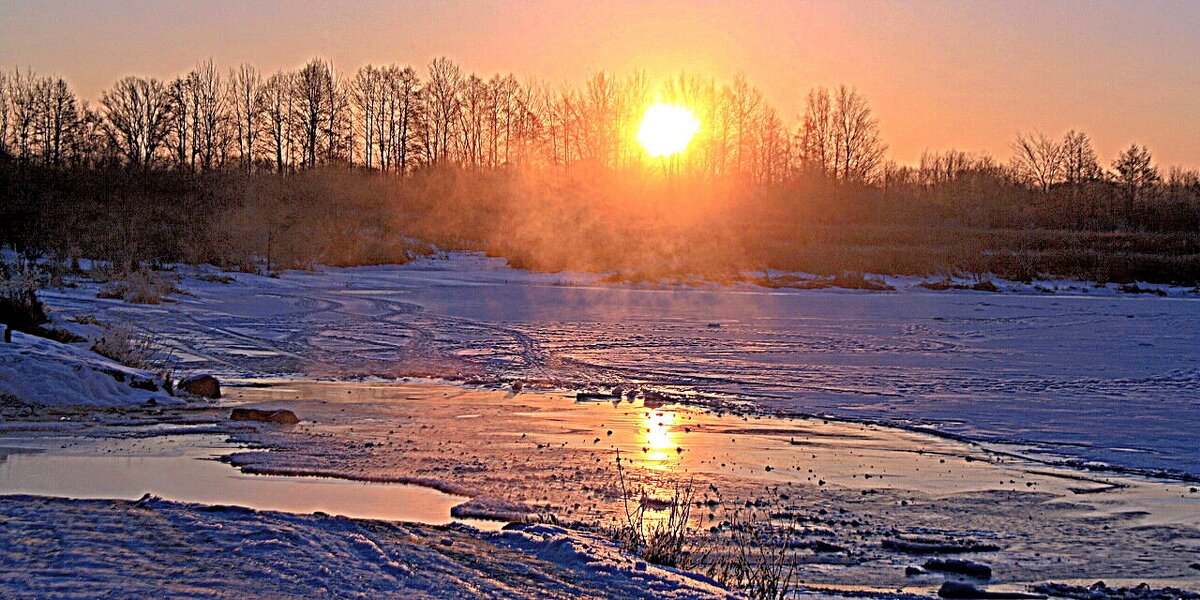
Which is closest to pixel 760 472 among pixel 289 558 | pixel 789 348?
pixel 289 558

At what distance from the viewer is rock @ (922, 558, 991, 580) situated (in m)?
5.64

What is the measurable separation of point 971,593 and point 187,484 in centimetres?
522

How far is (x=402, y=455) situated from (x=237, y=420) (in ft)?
7.89

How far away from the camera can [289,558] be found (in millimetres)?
5133

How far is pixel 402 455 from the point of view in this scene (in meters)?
8.49

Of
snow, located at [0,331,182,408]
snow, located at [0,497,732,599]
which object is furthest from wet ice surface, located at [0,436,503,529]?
snow, located at [0,331,182,408]

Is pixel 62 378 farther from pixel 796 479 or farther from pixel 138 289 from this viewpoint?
pixel 138 289

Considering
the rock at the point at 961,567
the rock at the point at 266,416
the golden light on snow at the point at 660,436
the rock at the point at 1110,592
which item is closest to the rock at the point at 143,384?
the rock at the point at 266,416

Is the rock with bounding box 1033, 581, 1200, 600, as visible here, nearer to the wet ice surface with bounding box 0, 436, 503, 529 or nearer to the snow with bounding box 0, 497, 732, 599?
the snow with bounding box 0, 497, 732, 599

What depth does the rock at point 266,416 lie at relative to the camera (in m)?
9.96

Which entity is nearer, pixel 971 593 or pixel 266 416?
pixel 971 593

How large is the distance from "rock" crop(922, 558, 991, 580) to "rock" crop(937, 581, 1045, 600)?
27 centimetres

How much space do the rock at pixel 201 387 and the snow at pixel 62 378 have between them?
1.15ft

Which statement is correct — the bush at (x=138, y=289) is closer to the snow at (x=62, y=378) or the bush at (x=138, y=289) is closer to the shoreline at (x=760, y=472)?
the snow at (x=62, y=378)
